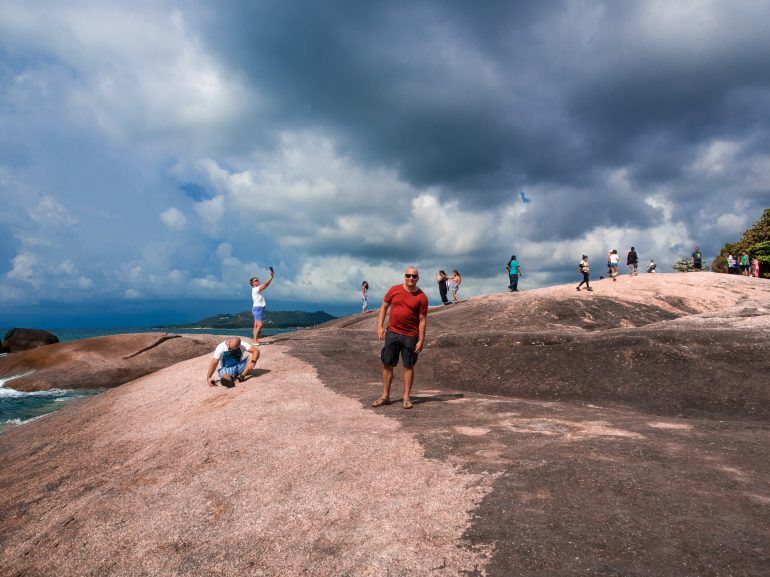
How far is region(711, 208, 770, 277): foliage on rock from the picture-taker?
143 feet

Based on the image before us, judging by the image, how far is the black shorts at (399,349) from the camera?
821 cm

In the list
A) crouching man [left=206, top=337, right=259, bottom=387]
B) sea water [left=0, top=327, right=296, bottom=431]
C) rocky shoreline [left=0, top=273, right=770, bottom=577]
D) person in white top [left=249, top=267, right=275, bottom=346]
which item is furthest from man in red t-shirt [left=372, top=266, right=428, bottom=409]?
sea water [left=0, top=327, right=296, bottom=431]

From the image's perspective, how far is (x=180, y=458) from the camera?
649 cm

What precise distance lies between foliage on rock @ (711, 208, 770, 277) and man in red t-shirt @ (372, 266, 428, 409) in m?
48.1

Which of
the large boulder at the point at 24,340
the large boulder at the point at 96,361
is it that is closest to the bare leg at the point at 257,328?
the large boulder at the point at 96,361

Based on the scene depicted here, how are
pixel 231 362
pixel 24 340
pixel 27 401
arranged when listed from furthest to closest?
1. pixel 24 340
2. pixel 27 401
3. pixel 231 362

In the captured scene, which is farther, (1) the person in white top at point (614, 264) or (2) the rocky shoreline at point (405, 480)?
(1) the person in white top at point (614, 264)

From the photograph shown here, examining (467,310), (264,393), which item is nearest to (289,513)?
(264,393)

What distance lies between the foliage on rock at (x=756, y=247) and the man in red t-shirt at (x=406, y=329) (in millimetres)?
48091

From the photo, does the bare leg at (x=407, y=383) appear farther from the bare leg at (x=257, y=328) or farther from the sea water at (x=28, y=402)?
the sea water at (x=28, y=402)

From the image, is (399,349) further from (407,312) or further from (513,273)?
(513,273)

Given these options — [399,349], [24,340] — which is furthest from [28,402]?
[24,340]

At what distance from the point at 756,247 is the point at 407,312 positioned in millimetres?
52158

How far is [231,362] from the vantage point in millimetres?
11508
